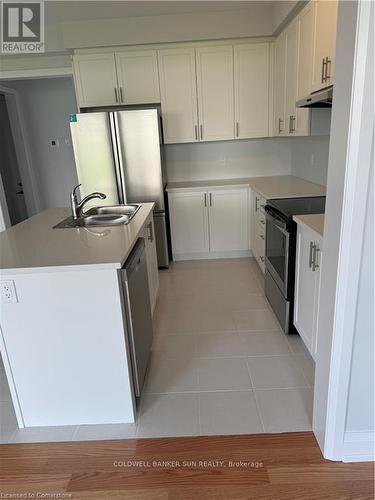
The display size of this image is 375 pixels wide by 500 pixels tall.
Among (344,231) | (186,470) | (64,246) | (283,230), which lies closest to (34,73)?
(64,246)

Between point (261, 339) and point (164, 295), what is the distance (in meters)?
1.15

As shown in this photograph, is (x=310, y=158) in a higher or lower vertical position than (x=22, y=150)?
lower

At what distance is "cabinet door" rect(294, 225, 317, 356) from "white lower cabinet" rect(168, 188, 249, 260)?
72.2 inches

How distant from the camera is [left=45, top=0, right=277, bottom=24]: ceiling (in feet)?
10.5

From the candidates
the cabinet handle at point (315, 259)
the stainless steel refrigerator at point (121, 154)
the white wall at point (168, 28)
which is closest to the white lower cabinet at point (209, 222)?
the stainless steel refrigerator at point (121, 154)

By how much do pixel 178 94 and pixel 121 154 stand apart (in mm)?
1032

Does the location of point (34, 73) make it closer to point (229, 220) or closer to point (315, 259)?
point (229, 220)

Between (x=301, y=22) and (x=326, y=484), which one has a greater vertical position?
(x=301, y=22)

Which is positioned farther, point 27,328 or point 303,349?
point 303,349

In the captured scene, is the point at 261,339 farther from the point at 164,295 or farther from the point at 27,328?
the point at 27,328

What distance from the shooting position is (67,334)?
1.69 m

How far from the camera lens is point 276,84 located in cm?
380

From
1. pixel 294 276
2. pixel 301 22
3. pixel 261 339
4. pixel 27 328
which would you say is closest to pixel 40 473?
pixel 27 328

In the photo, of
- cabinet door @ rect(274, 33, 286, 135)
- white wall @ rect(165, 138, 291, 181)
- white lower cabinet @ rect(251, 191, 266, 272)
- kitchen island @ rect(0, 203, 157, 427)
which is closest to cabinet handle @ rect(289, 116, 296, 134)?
cabinet door @ rect(274, 33, 286, 135)
